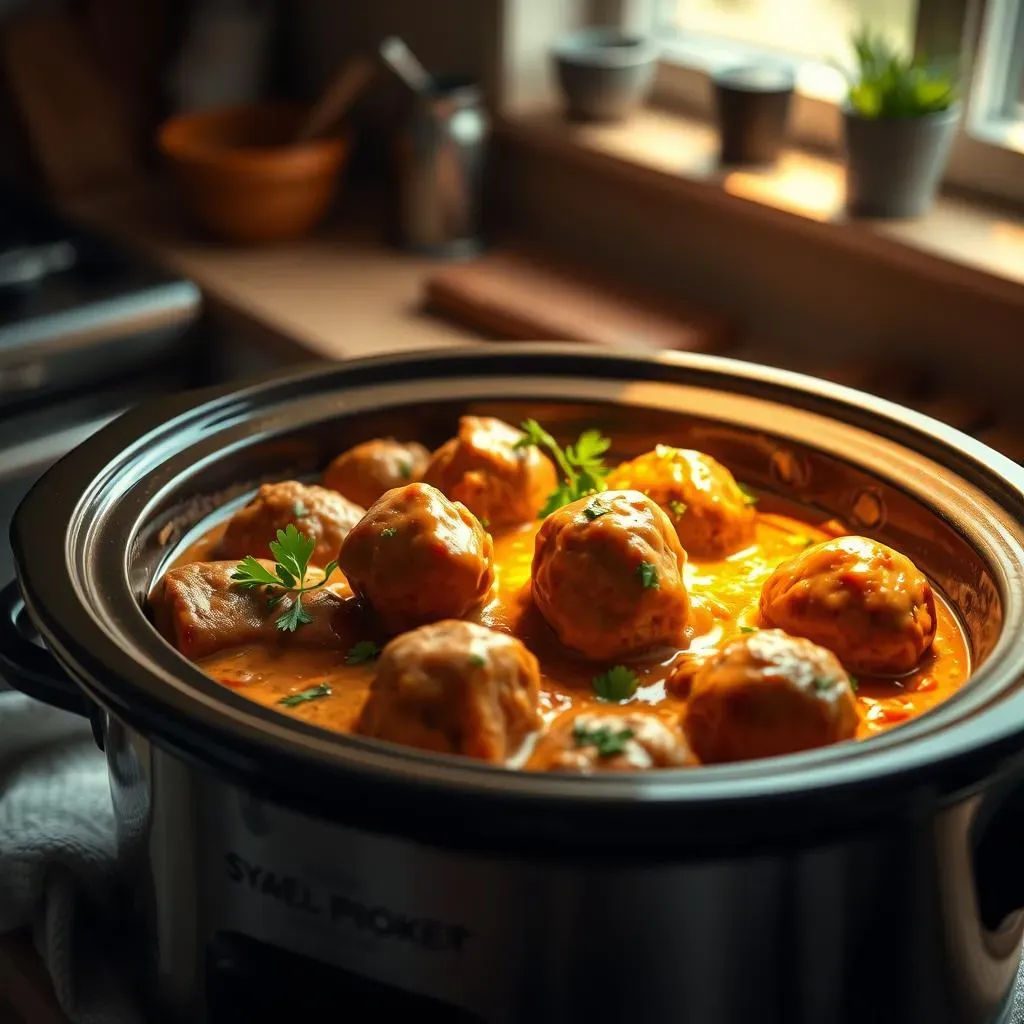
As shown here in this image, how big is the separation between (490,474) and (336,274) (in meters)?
1.18

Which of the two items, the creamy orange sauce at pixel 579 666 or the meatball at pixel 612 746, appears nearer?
the meatball at pixel 612 746

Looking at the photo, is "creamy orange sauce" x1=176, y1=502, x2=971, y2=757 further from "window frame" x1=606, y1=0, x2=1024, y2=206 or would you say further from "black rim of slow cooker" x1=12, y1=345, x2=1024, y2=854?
"window frame" x1=606, y1=0, x2=1024, y2=206

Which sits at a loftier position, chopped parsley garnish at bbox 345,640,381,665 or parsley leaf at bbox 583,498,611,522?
parsley leaf at bbox 583,498,611,522

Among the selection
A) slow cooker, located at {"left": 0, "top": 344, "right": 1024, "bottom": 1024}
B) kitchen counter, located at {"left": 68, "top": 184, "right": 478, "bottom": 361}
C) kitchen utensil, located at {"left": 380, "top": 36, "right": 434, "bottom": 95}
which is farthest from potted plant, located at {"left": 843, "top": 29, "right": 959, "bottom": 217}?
slow cooker, located at {"left": 0, "top": 344, "right": 1024, "bottom": 1024}

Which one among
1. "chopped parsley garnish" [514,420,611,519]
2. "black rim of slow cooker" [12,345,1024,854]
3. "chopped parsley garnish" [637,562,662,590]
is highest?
"black rim of slow cooker" [12,345,1024,854]

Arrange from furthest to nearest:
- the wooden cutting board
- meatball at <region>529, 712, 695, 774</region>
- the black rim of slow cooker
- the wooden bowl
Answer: the wooden bowl → the wooden cutting board → meatball at <region>529, 712, 695, 774</region> → the black rim of slow cooker

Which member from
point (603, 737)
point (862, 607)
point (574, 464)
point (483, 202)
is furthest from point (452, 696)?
point (483, 202)

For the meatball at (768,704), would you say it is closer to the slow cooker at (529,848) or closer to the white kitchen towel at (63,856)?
the slow cooker at (529,848)

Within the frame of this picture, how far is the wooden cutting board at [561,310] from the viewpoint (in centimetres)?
197

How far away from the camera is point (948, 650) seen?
106 centimetres

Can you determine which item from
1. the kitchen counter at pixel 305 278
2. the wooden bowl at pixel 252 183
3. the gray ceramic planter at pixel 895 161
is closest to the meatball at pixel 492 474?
the kitchen counter at pixel 305 278

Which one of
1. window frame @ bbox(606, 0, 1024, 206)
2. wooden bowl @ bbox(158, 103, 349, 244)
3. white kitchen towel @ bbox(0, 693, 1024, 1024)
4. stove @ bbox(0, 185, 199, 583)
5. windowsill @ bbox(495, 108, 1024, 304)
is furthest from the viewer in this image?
wooden bowl @ bbox(158, 103, 349, 244)

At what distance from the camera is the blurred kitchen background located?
1891 mm

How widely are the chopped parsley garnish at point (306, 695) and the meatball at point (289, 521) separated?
0.57ft
